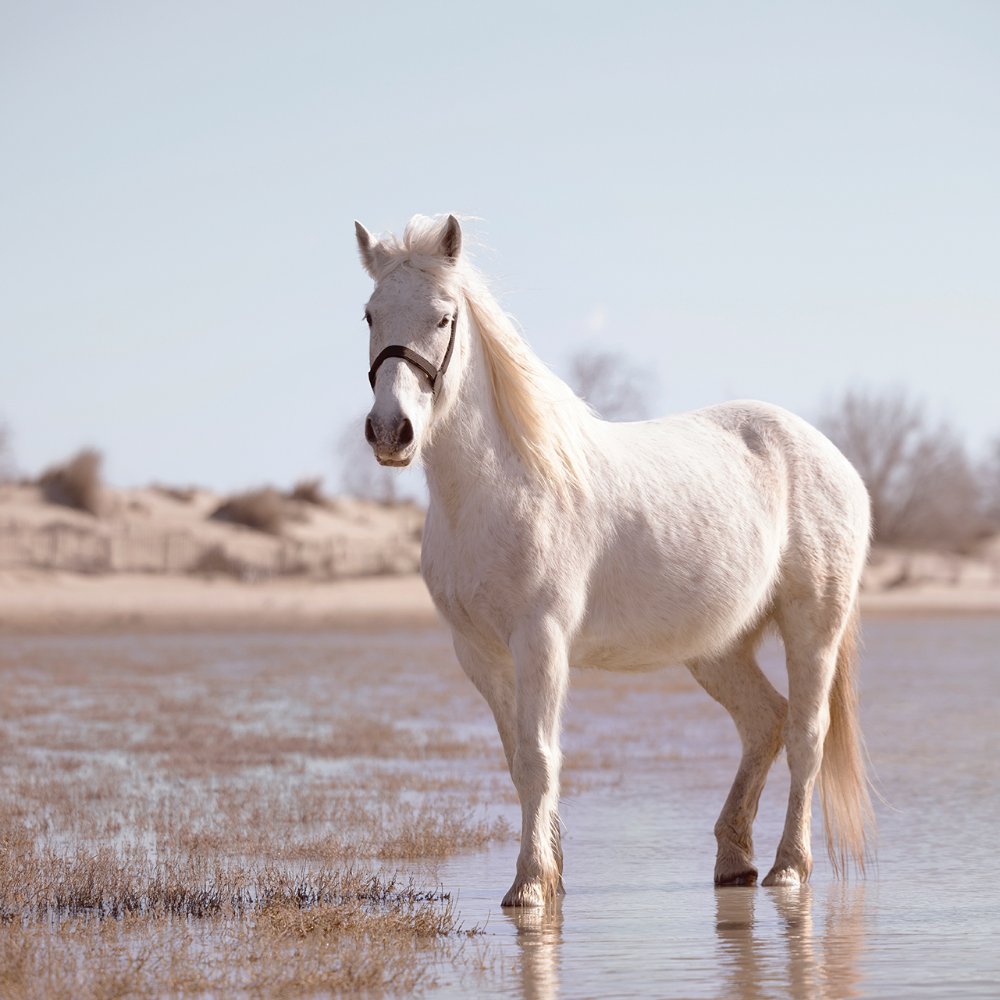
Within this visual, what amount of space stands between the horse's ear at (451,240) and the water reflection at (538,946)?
269 centimetres

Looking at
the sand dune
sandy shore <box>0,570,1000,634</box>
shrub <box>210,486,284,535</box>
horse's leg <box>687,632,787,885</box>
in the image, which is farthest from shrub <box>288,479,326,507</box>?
horse's leg <box>687,632,787,885</box>

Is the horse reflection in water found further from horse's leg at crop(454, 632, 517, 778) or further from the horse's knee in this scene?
horse's leg at crop(454, 632, 517, 778)

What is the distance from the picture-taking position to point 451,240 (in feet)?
17.1

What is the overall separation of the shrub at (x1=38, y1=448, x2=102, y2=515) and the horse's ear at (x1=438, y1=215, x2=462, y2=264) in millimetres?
36563

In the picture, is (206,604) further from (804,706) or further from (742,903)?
(742,903)

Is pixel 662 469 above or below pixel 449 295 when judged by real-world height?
below

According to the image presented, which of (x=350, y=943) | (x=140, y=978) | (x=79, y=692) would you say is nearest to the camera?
(x=140, y=978)

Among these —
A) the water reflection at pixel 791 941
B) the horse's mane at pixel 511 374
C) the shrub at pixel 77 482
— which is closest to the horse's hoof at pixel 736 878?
the water reflection at pixel 791 941

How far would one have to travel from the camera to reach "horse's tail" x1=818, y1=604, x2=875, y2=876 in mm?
6367

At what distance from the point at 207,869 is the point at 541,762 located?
1728 mm

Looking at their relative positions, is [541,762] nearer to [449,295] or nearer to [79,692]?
[449,295]

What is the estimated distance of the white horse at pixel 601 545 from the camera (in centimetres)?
518

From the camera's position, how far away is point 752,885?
20.1 feet

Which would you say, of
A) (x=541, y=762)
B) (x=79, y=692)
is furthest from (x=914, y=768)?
(x=79, y=692)
